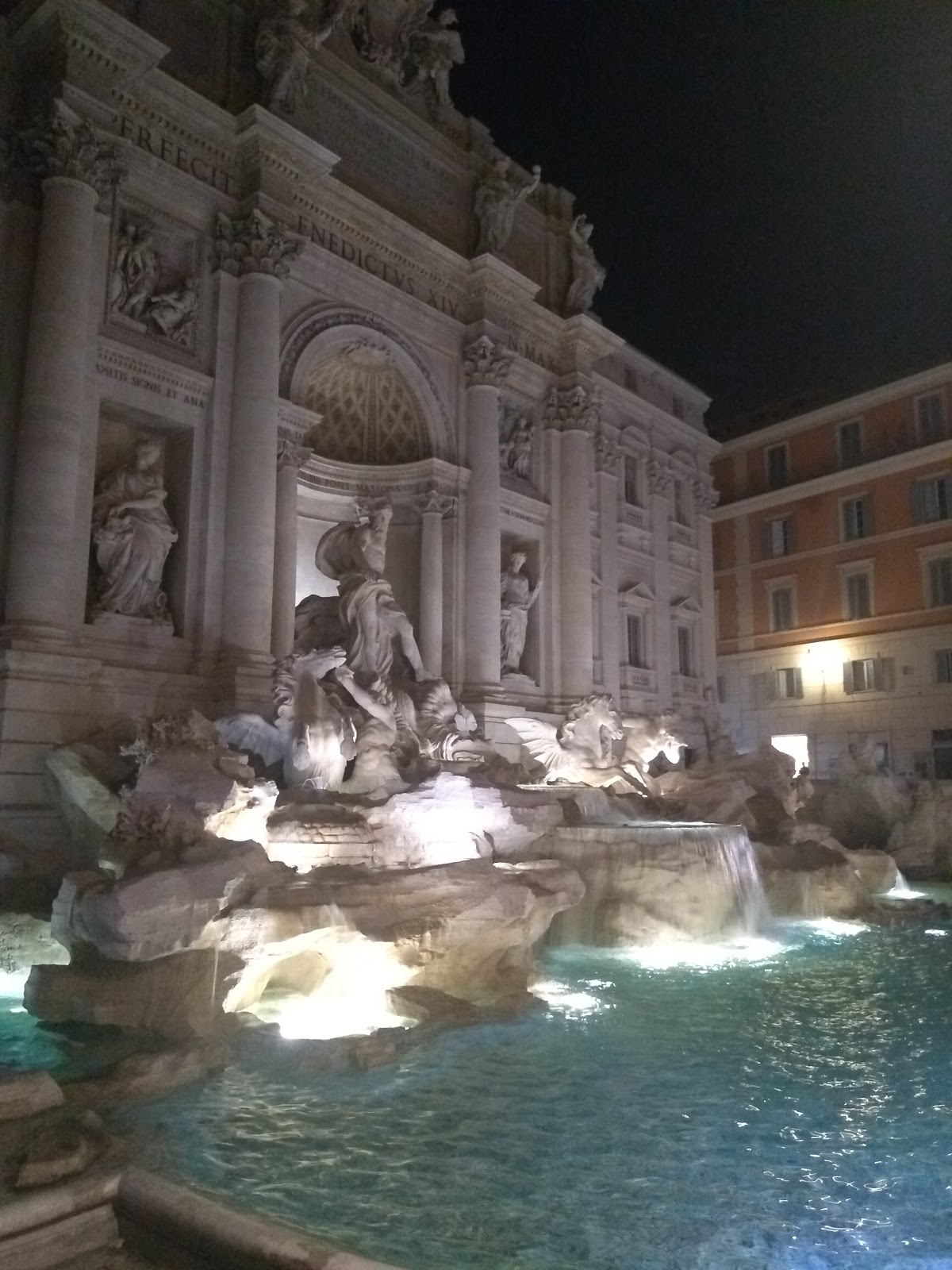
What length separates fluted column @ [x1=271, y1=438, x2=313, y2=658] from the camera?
1506cm

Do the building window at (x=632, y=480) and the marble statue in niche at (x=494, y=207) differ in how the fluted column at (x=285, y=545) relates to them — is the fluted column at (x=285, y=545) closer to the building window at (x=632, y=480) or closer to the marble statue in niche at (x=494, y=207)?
the marble statue in niche at (x=494, y=207)

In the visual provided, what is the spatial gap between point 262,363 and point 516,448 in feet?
22.7

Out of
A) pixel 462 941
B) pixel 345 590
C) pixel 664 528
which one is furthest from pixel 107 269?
pixel 664 528

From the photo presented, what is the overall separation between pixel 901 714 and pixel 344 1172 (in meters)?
26.5

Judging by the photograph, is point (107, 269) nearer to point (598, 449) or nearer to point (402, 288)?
point (402, 288)

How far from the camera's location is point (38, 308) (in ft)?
40.4

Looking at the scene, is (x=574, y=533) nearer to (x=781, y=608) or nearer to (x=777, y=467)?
(x=781, y=608)

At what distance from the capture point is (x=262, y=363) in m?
14.6

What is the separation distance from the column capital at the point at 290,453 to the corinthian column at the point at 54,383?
11.4 ft

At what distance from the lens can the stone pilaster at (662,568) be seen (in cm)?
2450

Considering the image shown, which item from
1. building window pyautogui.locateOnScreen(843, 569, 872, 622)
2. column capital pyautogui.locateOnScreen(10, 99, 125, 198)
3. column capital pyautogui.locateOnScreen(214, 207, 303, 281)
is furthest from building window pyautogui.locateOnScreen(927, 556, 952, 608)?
column capital pyautogui.locateOnScreen(10, 99, 125, 198)

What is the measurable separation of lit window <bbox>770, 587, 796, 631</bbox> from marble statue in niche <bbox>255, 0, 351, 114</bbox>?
70.9ft

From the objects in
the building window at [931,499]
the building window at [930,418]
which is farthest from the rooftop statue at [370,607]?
the building window at [930,418]

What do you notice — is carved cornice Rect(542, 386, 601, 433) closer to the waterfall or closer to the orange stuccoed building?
the waterfall
